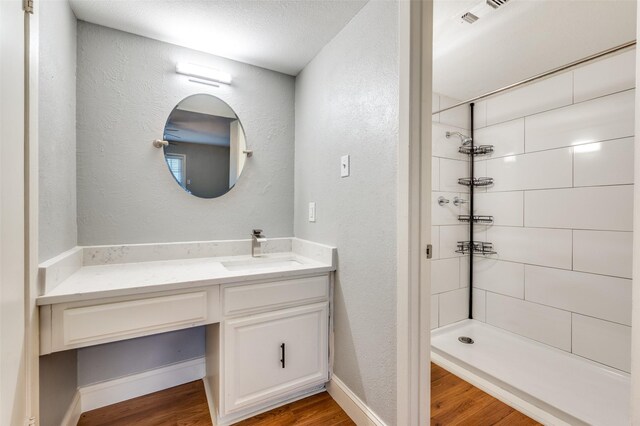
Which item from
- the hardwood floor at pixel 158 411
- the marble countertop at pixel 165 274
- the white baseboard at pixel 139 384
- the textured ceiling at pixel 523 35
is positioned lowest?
the hardwood floor at pixel 158 411

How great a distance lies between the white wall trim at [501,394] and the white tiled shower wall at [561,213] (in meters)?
0.58

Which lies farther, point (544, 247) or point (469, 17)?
point (544, 247)

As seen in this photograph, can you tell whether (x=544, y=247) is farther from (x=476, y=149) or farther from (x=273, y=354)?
(x=273, y=354)

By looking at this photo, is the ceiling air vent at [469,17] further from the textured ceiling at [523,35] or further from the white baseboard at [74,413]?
the white baseboard at [74,413]

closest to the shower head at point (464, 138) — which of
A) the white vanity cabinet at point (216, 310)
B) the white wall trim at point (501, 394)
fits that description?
the white vanity cabinet at point (216, 310)

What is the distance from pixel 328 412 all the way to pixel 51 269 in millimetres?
1470

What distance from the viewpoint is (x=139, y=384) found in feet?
5.44

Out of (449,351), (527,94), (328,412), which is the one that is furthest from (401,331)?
(527,94)

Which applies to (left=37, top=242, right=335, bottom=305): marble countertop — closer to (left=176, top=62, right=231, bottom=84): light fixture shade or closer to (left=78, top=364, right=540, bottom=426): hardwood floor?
(left=78, top=364, right=540, bottom=426): hardwood floor

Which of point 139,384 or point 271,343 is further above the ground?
point 271,343

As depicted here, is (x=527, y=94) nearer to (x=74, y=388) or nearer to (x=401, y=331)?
(x=401, y=331)

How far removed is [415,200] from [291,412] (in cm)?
131

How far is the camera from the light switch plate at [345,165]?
1.55 m

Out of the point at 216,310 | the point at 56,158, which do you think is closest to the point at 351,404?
the point at 216,310
